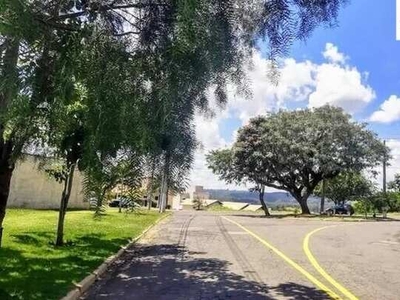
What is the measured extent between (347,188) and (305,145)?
23.3 meters

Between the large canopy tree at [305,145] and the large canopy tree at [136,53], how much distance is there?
4069 centimetres

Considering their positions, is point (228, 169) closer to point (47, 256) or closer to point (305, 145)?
point (305, 145)

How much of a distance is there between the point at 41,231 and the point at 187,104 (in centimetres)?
1528

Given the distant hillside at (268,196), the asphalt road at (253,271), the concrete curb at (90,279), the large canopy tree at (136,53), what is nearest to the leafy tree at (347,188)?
the distant hillside at (268,196)

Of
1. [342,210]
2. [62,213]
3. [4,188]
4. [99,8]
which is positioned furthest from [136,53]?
[342,210]

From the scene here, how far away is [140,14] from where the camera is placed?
3.89m

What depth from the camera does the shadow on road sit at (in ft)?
28.5

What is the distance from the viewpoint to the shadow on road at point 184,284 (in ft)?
28.5

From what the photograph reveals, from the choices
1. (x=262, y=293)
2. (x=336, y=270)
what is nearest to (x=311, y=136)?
(x=336, y=270)

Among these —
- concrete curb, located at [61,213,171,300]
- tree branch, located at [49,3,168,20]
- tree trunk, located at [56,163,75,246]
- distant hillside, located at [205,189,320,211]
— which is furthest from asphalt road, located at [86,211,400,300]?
distant hillside, located at [205,189,320,211]

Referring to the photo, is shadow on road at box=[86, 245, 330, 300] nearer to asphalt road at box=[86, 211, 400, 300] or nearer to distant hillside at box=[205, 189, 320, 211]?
asphalt road at box=[86, 211, 400, 300]

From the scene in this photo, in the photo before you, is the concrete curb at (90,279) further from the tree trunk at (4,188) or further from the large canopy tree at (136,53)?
the large canopy tree at (136,53)

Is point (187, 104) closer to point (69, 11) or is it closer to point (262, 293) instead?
point (69, 11)

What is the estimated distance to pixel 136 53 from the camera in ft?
11.8
